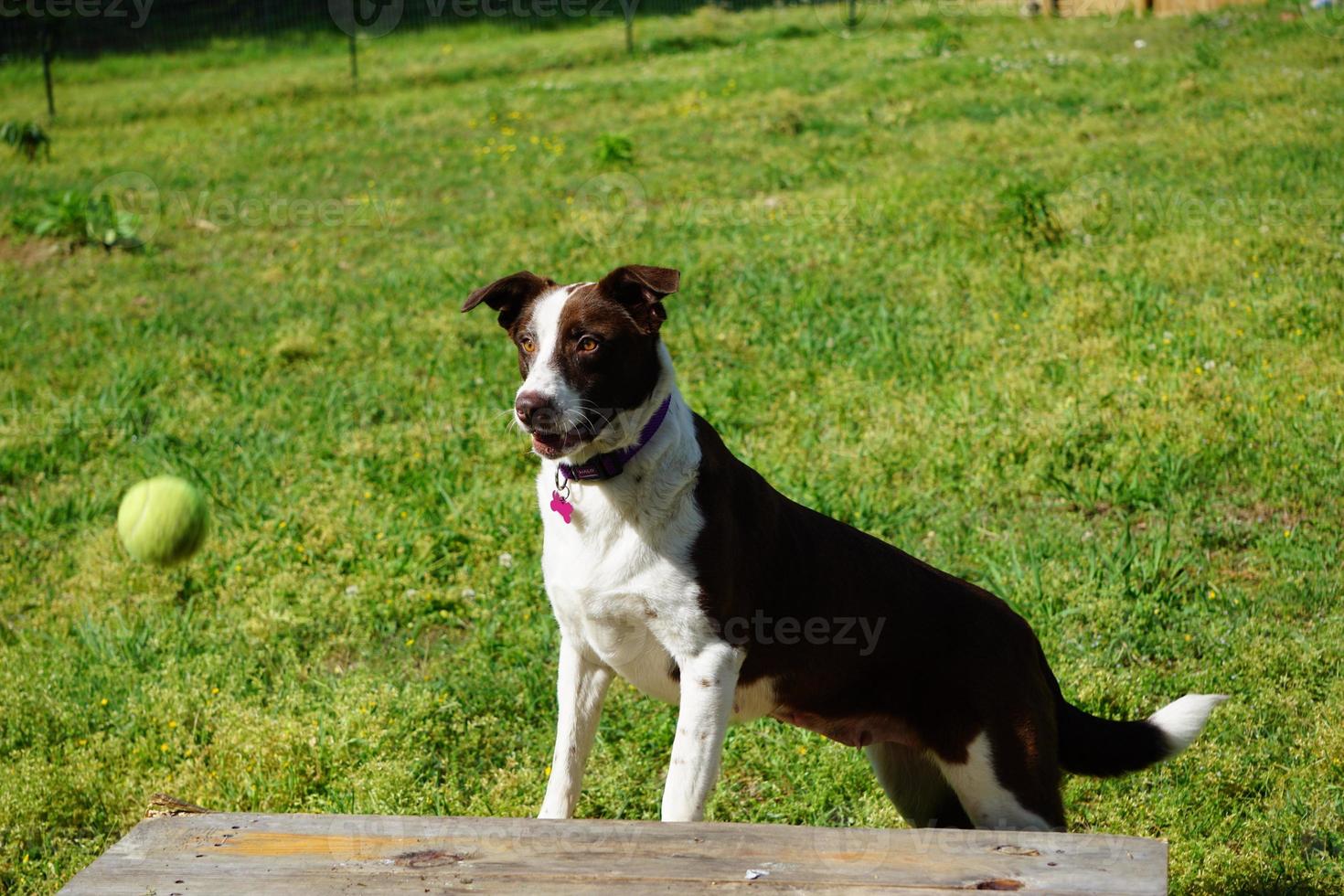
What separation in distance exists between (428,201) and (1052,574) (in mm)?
7754

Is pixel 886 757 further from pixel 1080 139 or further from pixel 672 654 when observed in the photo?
pixel 1080 139

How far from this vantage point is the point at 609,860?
2406mm

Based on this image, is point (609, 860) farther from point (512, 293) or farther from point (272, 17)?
point (272, 17)

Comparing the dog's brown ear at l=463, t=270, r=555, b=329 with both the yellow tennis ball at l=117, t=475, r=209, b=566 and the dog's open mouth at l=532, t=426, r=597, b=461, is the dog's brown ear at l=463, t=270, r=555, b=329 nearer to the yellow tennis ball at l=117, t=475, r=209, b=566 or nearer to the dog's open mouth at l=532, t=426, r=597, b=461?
the dog's open mouth at l=532, t=426, r=597, b=461

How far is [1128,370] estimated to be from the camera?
624 centimetres

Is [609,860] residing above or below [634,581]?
below

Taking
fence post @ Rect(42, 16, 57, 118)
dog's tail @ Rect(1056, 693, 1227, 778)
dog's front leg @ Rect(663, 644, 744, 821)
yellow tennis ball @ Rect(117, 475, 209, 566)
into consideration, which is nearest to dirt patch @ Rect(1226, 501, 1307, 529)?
dog's tail @ Rect(1056, 693, 1227, 778)

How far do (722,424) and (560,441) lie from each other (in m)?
3.21

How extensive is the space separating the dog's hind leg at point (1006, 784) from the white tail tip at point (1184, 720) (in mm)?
333

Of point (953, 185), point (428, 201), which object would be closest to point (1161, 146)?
point (953, 185)

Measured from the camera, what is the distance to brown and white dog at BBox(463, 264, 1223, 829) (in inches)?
121

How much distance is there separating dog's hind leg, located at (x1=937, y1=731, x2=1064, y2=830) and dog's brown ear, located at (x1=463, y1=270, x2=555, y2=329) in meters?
1.65

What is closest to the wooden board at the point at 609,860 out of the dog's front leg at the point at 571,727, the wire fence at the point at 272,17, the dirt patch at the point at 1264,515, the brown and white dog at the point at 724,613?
the brown and white dog at the point at 724,613

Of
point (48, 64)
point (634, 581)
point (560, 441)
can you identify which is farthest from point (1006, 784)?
point (48, 64)
